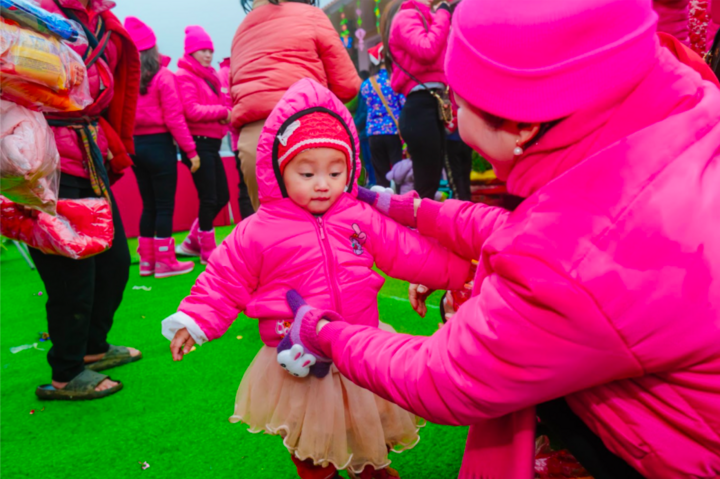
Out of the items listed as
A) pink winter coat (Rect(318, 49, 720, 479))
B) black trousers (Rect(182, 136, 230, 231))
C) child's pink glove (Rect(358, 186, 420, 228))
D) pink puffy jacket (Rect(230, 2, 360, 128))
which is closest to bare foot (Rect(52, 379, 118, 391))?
pink puffy jacket (Rect(230, 2, 360, 128))

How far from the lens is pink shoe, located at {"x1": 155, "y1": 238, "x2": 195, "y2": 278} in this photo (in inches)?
181

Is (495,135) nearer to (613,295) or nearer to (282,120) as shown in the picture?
(613,295)

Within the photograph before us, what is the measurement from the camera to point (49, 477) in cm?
191

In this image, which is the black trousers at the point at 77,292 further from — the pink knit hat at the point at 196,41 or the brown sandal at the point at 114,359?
the pink knit hat at the point at 196,41

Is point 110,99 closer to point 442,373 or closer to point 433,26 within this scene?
point 433,26

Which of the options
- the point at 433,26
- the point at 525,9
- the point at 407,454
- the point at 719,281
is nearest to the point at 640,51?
the point at 525,9

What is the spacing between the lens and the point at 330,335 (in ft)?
3.63

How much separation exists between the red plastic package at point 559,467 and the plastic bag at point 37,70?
1.87 m

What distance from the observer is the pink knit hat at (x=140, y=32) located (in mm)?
4035

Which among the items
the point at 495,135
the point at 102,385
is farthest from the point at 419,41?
the point at 102,385

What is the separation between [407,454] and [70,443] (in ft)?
4.54

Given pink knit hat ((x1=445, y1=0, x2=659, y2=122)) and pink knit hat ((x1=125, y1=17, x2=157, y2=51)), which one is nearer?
pink knit hat ((x1=445, y1=0, x2=659, y2=122))

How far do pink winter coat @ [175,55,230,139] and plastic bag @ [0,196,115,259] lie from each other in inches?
104

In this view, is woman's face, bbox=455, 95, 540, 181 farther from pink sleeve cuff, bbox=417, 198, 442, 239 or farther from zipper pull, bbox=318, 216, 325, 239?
zipper pull, bbox=318, 216, 325, 239
